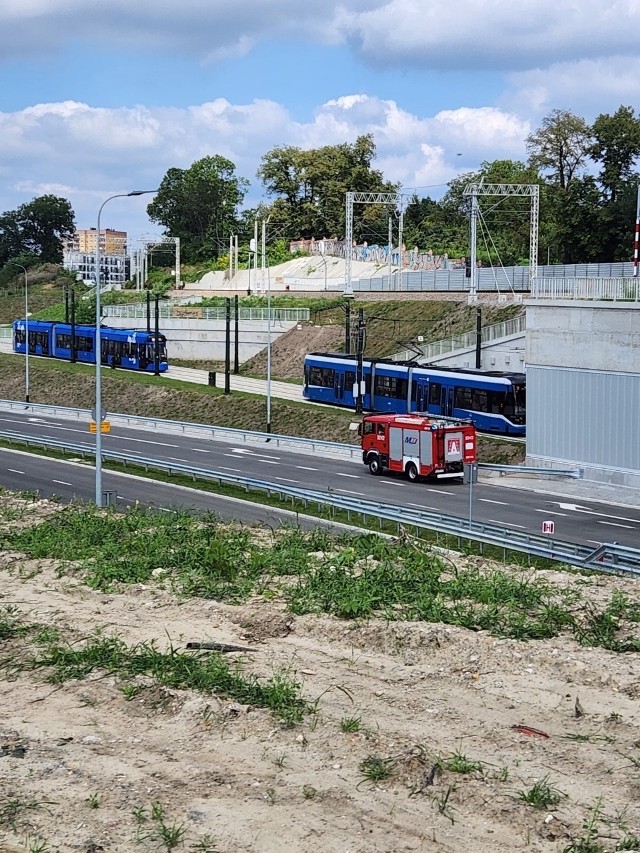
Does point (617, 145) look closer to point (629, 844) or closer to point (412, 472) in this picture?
point (412, 472)

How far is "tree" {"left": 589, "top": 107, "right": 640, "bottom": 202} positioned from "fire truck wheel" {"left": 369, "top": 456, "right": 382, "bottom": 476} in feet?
145

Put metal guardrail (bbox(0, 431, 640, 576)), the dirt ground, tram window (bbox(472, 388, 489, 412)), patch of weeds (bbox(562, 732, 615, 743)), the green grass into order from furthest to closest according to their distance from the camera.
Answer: tram window (bbox(472, 388, 489, 412))
metal guardrail (bbox(0, 431, 640, 576))
the green grass
patch of weeds (bbox(562, 732, 615, 743))
the dirt ground

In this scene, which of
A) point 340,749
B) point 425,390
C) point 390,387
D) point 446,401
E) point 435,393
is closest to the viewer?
point 340,749

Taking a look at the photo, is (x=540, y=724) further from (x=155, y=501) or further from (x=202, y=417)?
(x=202, y=417)

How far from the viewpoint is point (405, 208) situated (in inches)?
5167

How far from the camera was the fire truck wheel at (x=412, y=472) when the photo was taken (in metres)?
43.0

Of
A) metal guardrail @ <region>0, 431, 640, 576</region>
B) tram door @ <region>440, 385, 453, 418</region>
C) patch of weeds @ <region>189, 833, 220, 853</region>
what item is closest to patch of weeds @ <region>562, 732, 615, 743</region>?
patch of weeds @ <region>189, 833, 220, 853</region>

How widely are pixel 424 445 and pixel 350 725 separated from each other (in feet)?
95.2

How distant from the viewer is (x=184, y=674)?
15.5 metres

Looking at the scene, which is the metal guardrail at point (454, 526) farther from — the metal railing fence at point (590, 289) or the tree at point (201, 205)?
the tree at point (201, 205)

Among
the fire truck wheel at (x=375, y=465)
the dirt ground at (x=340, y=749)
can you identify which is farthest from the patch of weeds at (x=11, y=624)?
the fire truck wheel at (x=375, y=465)

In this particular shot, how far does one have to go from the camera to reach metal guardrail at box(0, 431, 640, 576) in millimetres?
25828

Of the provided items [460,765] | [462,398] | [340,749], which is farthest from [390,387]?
[460,765]

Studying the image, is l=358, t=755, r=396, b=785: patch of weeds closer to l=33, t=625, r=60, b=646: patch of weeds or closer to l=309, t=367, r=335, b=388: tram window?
l=33, t=625, r=60, b=646: patch of weeds
